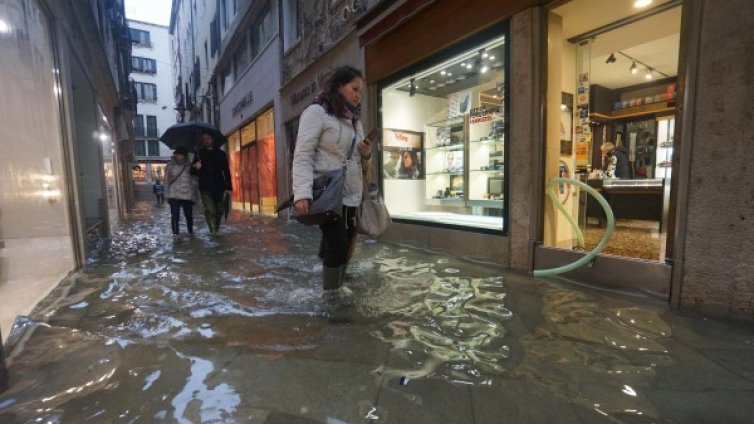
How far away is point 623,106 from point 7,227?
12.9 m

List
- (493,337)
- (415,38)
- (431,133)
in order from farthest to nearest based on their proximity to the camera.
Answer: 1. (431,133)
2. (415,38)
3. (493,337)

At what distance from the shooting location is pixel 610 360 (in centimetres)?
207

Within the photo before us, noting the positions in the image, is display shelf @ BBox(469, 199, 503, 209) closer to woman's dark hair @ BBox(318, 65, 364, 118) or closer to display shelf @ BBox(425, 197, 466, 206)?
display shelf @ BBox(425, 197, 466, 206)

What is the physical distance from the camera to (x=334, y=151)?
114 inches

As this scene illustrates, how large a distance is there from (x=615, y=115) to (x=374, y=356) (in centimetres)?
1175

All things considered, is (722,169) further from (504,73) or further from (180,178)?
(180,178)

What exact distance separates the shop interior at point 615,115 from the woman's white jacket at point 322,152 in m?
2.29

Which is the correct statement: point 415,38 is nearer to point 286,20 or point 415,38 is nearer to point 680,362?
point 680,362

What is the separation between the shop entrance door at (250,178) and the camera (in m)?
14.8

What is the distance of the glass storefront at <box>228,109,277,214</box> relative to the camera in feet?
42.7

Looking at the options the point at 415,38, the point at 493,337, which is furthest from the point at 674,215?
the point at 415,38

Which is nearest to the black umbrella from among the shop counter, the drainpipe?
the drainpipe

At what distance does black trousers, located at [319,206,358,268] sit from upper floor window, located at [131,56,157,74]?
165 feet

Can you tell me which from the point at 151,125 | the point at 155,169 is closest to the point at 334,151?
the point at 155,169
